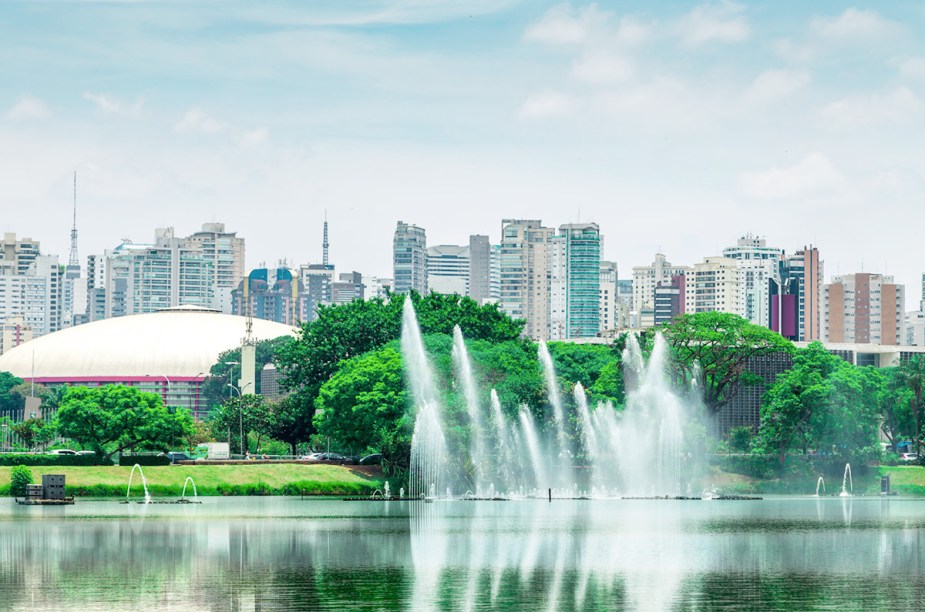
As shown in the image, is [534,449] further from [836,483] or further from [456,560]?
[456,560]

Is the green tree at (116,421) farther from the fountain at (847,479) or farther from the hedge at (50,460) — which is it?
the fountain at (847,479)

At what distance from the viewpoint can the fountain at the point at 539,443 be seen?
9894 cm

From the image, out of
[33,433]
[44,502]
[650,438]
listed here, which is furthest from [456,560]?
[33,433]

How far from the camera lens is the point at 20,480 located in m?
91.4

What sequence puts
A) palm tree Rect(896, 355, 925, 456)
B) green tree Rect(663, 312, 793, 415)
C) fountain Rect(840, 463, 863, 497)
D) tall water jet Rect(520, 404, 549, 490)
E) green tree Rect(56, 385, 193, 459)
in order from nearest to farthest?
green tree Rect(56, 385, 193, 459) → tall water jet Rect(520, 404, 549, 490) → fountain Rect(840, 463, 863, 497) → palm tree Rect(896, 355, 925, 456) → green tree Rect(663, 312, 793, 415)

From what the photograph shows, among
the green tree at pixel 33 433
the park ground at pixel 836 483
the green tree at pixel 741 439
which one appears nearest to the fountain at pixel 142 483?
the green tree at pixel 33 433

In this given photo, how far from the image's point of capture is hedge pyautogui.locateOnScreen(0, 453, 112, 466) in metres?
98.4

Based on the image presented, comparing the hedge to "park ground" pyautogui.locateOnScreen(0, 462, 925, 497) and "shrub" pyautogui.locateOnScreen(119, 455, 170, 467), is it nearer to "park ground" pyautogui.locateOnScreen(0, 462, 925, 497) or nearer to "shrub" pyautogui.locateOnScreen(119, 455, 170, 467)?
"shrub" pyautogui.locateOnScreen(119, 455, 170, 467)

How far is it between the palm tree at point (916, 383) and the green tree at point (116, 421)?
56141mm

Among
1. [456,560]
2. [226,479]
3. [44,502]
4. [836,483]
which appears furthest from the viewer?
[836,483]

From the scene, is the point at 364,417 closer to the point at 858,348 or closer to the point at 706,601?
the point at 706,601

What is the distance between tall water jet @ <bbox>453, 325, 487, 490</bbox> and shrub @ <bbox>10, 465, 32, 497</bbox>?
26670mm

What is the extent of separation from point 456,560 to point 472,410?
53670mm

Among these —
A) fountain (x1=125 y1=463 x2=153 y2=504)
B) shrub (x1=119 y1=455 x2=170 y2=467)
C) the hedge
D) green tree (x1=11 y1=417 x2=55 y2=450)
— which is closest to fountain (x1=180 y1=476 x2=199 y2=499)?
fountain (x1=125 y1=463 x2=153 y2=504)
